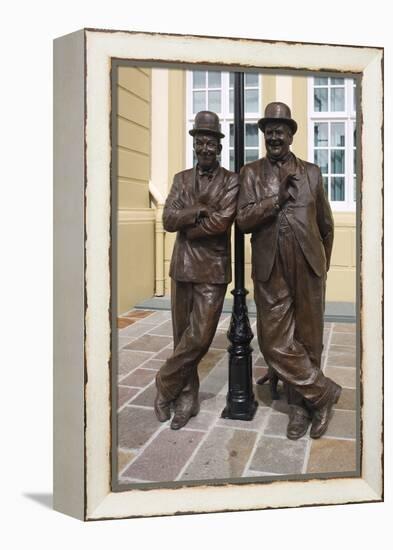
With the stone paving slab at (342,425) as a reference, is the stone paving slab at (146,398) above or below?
above

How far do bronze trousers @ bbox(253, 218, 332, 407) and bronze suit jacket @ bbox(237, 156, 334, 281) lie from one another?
0.06m

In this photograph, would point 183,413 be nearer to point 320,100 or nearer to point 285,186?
point 285,186

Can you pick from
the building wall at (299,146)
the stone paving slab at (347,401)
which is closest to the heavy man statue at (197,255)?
the stone paving slab at (347,401)

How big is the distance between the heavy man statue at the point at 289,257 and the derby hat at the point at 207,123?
0.24 metres

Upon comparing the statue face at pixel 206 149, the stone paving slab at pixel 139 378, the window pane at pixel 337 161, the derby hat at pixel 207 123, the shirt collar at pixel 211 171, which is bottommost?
the stone paving slab at pixel 139 378

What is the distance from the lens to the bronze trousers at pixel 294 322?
352 centimetres

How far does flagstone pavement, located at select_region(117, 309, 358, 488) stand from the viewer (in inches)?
127

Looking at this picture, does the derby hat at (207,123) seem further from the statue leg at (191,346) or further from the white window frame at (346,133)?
the white window frame at (346,133)

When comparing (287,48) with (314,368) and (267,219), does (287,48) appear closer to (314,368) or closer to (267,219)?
(267,219)

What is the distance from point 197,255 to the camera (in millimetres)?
3609

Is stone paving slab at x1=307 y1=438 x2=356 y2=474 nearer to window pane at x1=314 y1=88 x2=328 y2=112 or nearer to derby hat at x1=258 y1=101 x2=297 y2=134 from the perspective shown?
derby hat at x1=258 y1=101 x2=297 y2=134

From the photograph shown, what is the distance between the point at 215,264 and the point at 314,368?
0.80 m

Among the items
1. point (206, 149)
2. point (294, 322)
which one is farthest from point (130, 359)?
point (206, 149)

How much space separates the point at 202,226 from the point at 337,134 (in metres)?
2.73
